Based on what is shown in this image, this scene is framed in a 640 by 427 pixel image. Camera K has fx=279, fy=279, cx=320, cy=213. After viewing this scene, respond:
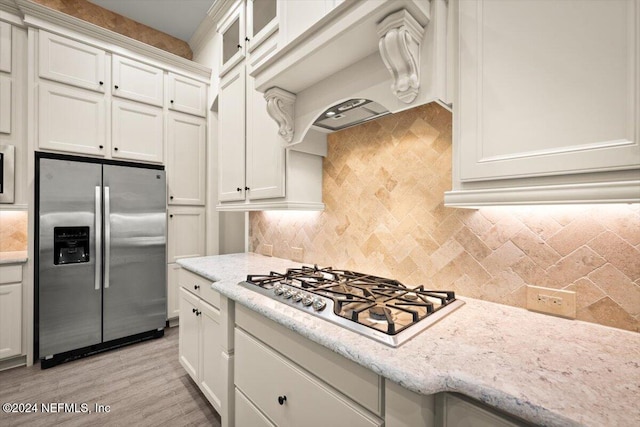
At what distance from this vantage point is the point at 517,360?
71 centimetres

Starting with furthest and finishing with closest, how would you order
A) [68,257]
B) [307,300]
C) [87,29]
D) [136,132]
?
1. [136,132]
2. [87,29]
3. [68,257]
4. [307,300]

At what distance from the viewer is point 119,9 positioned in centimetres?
316

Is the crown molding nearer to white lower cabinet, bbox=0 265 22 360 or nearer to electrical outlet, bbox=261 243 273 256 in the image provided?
white lower cabinet, bbox=0 265 22 360

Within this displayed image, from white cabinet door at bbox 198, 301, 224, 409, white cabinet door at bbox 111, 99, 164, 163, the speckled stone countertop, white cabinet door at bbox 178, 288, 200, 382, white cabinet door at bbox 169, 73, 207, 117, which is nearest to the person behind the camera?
the speckled stone countertop

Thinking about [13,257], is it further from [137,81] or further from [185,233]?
[137,81]

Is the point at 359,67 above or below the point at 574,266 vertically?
above

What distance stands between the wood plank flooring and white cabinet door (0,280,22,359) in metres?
0.19

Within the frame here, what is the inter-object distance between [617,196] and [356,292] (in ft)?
2.96

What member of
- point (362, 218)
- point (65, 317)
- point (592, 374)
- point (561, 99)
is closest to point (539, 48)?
point (561, 99)

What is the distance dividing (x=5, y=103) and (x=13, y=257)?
1.30 metres

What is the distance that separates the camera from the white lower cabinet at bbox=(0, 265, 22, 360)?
2262 mm

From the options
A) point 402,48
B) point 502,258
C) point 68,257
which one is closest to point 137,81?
point 68,257

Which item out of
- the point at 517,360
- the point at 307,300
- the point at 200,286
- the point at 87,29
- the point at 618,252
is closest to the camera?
the point at 517,360

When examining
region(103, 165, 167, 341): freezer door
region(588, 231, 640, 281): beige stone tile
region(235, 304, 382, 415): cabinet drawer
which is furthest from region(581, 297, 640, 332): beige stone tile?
region(103, 165, 167, 341): freezer door
